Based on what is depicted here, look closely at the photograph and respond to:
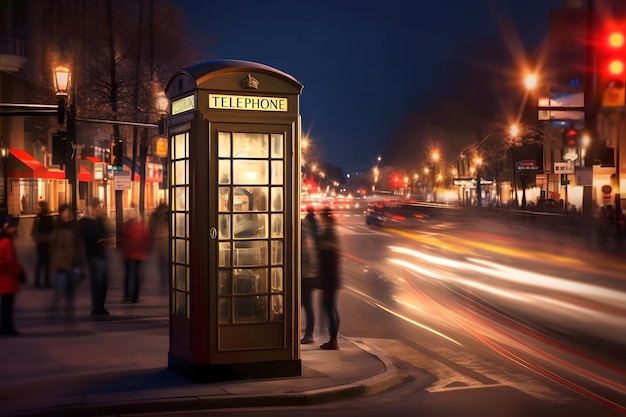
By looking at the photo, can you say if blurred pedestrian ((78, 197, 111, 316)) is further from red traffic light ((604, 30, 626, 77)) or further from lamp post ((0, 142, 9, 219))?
lamp post ((0, 142, 9, 219))

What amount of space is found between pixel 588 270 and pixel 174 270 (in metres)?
18.2

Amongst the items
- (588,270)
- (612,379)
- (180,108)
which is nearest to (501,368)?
(612,379)

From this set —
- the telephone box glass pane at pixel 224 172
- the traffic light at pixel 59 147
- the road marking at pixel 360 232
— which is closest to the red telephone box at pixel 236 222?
the telephone box glass pane at pixel 224 172

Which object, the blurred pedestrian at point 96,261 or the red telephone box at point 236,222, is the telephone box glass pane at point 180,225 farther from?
the blurred pedestrian at point 96,261

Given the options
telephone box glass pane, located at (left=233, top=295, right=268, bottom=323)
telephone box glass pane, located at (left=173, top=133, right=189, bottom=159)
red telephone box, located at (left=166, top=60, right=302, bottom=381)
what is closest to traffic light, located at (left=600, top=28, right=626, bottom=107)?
red telephone box, located at (left=166, top=60, right=302, bottom=381)

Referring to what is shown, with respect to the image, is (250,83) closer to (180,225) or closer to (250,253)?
(180,225)

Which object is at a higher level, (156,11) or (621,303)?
(156,11)

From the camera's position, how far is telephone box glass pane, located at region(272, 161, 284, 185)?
30.9 ft

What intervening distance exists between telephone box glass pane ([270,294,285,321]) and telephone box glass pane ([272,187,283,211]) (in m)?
1.02

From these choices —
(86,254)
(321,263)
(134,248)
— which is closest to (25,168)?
(134,248)

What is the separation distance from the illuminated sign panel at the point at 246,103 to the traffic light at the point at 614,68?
18.0ft

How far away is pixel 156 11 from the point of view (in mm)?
36000

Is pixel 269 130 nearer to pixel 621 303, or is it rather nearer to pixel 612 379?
pixel 612 379

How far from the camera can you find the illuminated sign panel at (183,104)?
9242 mm
